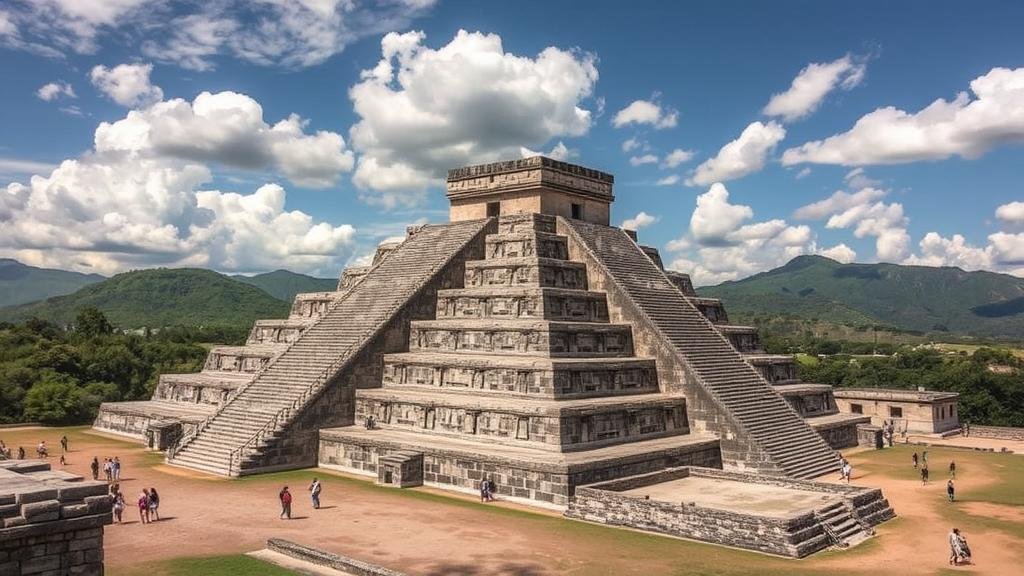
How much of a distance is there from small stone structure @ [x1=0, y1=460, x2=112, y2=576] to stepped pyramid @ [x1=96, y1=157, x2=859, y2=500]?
52.4 feet

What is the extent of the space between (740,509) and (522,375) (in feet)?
34.1

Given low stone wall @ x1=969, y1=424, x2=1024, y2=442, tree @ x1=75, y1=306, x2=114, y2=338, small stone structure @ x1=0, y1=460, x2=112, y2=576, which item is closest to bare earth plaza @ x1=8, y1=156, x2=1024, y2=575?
small stone structure @ x1=0, y1=460, x2=112, y2=576

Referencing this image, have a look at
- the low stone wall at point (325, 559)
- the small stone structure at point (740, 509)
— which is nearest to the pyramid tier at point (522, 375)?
the small stone structure at point (740, 509)

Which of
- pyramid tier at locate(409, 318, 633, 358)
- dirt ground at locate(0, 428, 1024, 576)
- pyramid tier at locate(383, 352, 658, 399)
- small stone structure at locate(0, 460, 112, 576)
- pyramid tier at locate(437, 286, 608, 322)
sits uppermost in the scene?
pyramid tier at locate(437, 286, 608, 322)

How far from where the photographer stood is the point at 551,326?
32375 mm

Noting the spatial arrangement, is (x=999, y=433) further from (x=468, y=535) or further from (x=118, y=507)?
(x=118, y=507)

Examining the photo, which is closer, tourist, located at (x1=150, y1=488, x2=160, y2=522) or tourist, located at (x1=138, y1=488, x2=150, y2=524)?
tourist, located at (x1=138, y1=488, x2=150, y2=524)

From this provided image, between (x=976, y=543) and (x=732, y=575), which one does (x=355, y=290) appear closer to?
(x=732, y=575)

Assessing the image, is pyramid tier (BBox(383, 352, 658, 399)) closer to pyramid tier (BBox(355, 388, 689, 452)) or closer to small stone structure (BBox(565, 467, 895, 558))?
pyramid tier (BBox(355, 388, 689, 452))

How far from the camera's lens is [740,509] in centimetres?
2373

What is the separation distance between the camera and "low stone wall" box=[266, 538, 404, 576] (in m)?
17.6

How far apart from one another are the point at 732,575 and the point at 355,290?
27.0 m

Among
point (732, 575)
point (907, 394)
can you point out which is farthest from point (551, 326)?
point (907, 394)

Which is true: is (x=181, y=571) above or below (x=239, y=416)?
below
